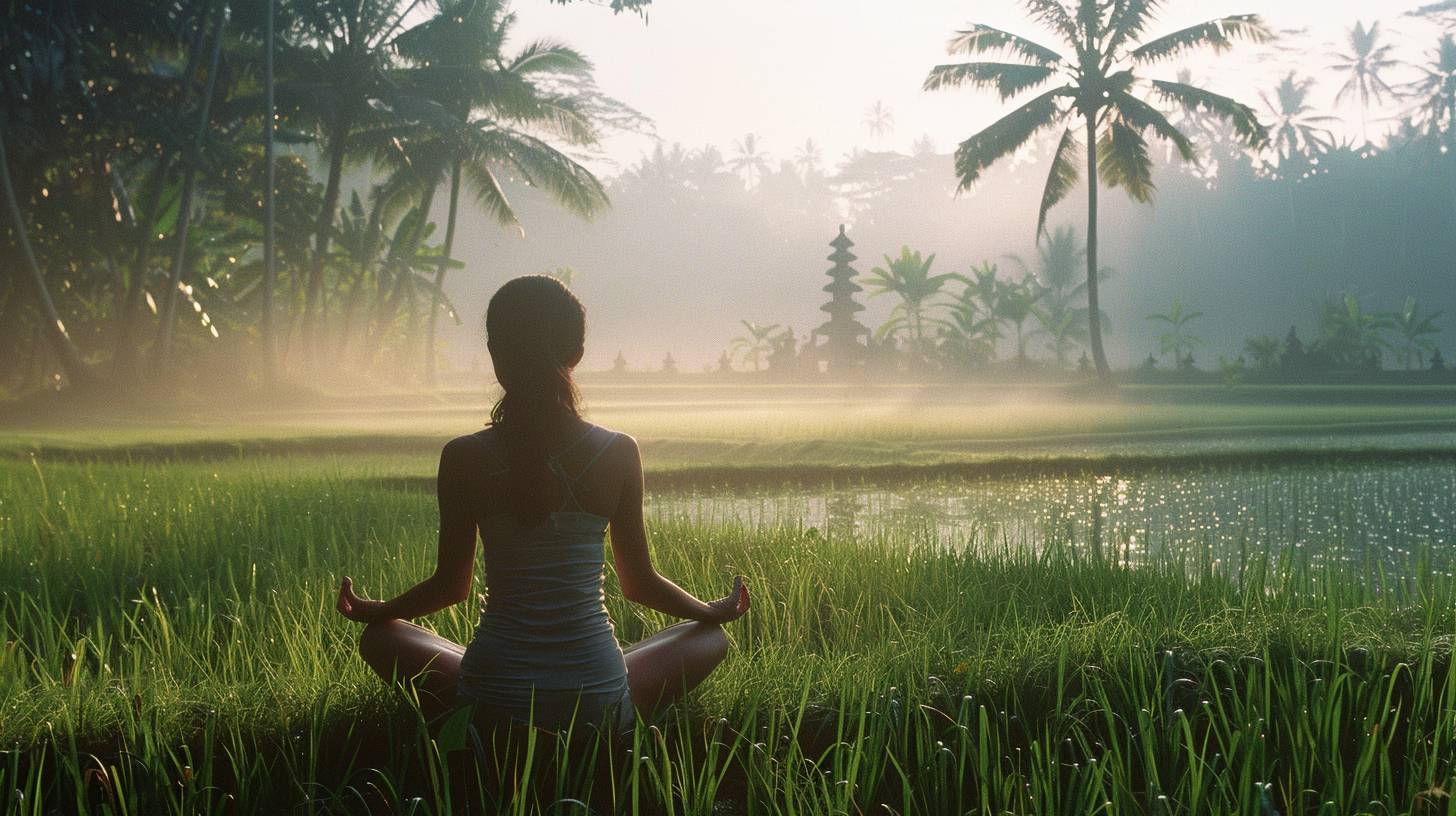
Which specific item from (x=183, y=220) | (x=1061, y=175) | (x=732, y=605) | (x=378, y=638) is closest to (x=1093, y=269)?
(x=1061, y=175)

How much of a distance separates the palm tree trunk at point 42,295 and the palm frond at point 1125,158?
12.9m

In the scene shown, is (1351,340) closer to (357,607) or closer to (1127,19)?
(1127,19)

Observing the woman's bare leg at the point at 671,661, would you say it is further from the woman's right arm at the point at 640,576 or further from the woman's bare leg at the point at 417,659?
the woman's bare leg at the point at 417,659

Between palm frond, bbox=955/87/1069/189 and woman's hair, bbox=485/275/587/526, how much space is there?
1417cm

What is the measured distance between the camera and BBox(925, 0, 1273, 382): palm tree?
14.7 m

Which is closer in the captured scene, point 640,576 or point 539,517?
point 539,517

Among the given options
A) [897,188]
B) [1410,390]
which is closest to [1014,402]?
[1410,390]

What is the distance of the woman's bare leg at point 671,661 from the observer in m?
1.67

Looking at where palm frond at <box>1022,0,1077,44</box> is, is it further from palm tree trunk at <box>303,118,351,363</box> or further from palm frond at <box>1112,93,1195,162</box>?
palm tree trunk at <box>303,118,351,363</box>

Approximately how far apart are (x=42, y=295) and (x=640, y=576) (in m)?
10.2

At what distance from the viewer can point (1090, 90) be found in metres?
15.4

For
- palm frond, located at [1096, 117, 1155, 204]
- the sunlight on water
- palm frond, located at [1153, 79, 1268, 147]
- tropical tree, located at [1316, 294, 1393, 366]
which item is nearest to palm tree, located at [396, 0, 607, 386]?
palm frond, located at [1096, 117, 1155, 204]

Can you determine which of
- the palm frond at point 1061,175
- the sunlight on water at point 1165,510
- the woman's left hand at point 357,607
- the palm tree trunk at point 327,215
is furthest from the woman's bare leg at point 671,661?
the palm frond at point 1061,175

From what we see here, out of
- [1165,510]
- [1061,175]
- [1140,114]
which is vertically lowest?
[1165,510]
